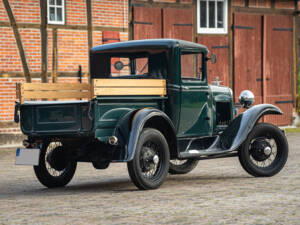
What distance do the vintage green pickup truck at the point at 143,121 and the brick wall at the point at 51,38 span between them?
232 inches

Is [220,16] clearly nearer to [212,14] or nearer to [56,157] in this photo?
[212,14]

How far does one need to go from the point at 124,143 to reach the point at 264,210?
208 cm

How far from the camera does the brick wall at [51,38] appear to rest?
50.4ft

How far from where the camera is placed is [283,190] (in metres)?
7.79

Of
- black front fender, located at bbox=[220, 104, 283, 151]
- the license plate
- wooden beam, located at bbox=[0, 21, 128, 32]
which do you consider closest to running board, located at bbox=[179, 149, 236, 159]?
black front fender, located at bbox=[220, 104, 283, 151]

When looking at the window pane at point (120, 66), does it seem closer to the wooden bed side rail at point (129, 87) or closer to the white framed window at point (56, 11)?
the wooden bed side rail at point (129, 87)

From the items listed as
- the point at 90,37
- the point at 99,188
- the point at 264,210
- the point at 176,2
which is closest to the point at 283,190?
the point at 264,210

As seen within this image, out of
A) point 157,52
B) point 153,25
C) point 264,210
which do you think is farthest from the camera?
point 153,25

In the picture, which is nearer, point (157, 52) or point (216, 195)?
point (216, 195)

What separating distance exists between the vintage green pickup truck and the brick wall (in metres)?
5.90

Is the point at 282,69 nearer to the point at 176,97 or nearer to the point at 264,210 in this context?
the point at 176,97

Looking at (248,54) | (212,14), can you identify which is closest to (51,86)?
(212,14)

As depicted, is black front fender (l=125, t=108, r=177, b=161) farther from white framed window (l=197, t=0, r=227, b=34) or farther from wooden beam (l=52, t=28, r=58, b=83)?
white framed window (l=197, t=0, r=227, b=34)

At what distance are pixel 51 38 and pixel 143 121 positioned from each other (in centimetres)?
861
